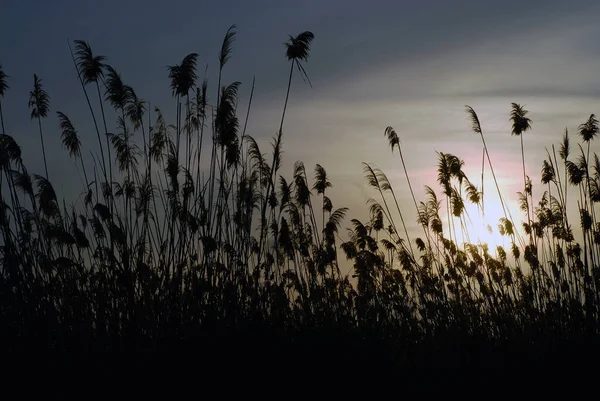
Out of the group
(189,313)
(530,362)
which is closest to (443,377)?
(530,362)

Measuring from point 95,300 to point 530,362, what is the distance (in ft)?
13.0

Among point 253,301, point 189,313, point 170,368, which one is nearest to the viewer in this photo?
point 170,368

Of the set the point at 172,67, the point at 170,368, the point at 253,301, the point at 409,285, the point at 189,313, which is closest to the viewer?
the point at 170,368

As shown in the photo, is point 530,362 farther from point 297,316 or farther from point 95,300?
point 95,300

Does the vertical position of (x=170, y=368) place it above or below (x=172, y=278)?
below

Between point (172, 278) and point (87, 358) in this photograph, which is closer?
point (87, 358)

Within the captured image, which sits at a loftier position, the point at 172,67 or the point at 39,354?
the point at 172,67

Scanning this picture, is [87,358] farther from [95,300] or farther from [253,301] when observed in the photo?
[253,301]

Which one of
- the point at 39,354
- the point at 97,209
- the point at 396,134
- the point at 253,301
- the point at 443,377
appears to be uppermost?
the point at 396,134

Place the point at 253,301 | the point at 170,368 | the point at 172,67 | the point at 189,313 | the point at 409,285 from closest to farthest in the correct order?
1. the point at 170,368
2. the point at 189,313
3. the point at 253,301
4. the point at 172,67
5. the point at 409,285

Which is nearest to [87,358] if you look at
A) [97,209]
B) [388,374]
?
[97,209]

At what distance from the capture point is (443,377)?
19.1ft

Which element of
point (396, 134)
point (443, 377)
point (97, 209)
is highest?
point (396, 134)

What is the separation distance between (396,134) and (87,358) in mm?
4826
